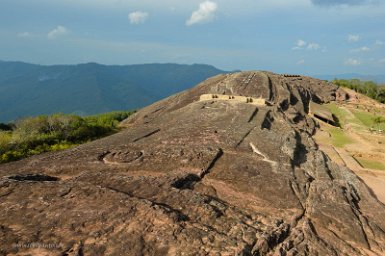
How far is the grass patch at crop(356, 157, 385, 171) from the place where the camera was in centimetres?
2944

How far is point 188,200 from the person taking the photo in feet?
37.1

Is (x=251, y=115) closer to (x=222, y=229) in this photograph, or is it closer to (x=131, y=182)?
(x=131, y=182)

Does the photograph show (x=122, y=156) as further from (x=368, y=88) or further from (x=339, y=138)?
(x=368, y=88)

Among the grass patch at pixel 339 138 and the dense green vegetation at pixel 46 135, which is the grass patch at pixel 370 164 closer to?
the grass patch at pixel 339 138

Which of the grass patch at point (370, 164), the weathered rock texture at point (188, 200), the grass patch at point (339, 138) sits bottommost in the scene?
the grass patch at point (370, 164)

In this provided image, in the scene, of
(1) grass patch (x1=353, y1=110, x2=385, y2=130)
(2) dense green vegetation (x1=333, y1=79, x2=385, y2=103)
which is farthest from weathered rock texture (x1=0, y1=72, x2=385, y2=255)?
(2) dense green vegetation (x1=333, y1=79, x2=385, y2=103)

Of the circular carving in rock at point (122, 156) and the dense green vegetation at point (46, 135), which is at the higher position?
the circular carving in rock at point (122, 156)

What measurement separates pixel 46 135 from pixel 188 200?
29.3 metres

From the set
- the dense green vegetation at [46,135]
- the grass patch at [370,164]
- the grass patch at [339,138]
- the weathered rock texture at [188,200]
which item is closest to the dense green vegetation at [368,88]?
the grass patch at [339,138]

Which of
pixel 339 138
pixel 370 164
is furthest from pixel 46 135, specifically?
pixel 339 138

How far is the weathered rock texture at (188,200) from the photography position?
29.2 feet

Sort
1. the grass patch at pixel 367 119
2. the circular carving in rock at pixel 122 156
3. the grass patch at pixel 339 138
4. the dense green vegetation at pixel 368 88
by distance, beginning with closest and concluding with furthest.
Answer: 1. the circular carving in rock at pixel 122 156
2. the grass patch at pixel 339 138
3. the grass patch at pixel 367 119
4. the dense green vegetation at pixel 368 88

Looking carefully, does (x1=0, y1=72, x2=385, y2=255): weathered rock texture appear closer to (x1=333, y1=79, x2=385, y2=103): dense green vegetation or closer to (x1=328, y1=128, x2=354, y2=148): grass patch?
(x1=328, y1=128, x2=354, y2=148): grass patch

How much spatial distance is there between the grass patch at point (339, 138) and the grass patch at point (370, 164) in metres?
4.32
